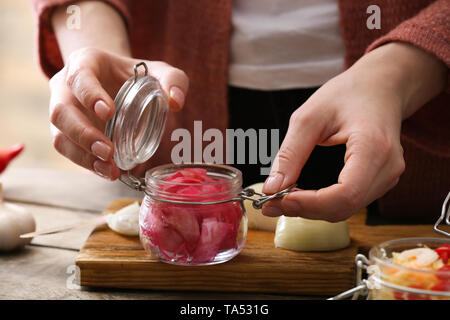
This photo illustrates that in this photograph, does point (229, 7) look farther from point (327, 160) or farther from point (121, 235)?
point (121, 235)

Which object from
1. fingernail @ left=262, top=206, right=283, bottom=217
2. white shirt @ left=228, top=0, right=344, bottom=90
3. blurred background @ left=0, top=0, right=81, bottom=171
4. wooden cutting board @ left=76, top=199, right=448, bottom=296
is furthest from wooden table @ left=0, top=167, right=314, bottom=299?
blurred background @ left=0, top=0, right=81, bottom=171

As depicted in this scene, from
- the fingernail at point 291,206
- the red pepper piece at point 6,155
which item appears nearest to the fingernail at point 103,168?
the fingernail at point 291,206

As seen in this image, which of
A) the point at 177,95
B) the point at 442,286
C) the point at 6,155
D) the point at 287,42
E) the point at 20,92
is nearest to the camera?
the point at 442,286

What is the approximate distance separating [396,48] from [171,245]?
35cm

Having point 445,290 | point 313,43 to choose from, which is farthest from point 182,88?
point 445,290

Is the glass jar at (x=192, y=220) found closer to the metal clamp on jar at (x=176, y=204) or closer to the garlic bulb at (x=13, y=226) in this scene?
the metal clamp on jar at (x=176, y=204)

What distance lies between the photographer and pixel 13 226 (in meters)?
0.75

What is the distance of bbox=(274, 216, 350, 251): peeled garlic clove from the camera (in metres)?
0.71

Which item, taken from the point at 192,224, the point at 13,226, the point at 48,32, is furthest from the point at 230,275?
the point at 48,32

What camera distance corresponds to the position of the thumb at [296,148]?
Answer: 0.59 m

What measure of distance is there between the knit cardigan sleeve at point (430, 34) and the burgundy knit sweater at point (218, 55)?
0.10ft

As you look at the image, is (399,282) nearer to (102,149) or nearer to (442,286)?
(442,286)

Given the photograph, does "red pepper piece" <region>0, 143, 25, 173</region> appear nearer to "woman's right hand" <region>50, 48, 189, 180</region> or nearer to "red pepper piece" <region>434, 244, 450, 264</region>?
"woman's right hand" <region>50, 48, 189, 180</region>

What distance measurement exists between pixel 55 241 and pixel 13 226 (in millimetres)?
68
